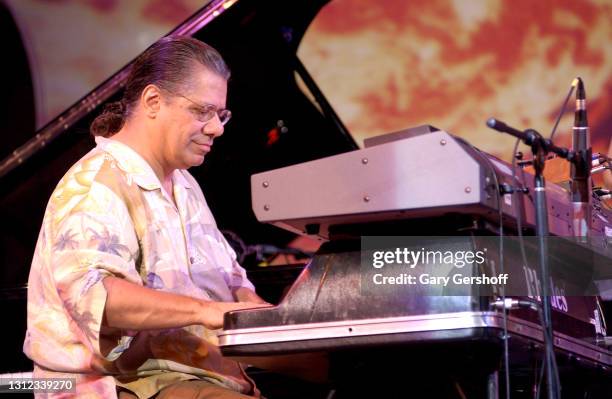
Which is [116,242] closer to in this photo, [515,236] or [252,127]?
[515,236]

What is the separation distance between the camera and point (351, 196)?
178 cm

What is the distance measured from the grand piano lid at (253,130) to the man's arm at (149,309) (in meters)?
2.56

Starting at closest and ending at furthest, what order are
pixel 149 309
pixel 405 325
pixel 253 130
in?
1. pixel 405 325
2. pixel 149 309
3. pixel 253 130

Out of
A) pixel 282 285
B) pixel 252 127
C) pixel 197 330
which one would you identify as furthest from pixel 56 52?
pixel 197 330

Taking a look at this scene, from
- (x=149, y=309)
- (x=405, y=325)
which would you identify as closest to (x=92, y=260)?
(x=149, y=309)

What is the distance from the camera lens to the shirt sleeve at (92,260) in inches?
76.9

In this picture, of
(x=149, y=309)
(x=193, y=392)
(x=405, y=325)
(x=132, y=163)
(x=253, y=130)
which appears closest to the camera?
(x=405, y=325)

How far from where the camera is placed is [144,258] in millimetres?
2186

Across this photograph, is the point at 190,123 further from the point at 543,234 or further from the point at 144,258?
the point at 543,234

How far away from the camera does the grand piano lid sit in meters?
4.46

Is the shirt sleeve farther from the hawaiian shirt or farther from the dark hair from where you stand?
the dark hair

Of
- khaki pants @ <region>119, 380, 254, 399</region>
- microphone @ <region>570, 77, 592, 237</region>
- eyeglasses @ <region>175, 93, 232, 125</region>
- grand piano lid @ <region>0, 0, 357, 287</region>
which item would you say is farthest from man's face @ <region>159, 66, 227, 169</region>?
grand piano lid @ <region>0, 0, 357, 287</region>

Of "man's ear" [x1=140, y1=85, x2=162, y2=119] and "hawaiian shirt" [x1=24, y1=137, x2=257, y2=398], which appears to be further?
"man's ear" [x1=140, y1=85, x2=162, y2=119]

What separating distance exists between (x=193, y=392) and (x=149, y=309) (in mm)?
277
